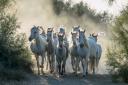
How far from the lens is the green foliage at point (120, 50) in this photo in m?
35.4

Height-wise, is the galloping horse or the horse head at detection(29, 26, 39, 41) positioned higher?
the horse head at detection(29, 26, 39, 41)

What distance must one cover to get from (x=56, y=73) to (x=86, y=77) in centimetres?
198

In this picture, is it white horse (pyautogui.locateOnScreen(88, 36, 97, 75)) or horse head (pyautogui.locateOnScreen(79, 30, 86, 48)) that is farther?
white horse (pyautogui.locateOnScreen(88, 36, 97, 75))

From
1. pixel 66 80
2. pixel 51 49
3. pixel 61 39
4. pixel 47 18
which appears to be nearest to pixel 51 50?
pixel 51 49

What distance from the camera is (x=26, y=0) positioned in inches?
3260

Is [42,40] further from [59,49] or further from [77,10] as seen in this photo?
[77,10]

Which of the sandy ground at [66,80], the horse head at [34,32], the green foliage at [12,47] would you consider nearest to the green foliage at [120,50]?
the sandy ground at [66,80]

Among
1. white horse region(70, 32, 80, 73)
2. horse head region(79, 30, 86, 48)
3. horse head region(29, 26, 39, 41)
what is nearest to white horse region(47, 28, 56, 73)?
horse head region(29, 26, 39, 41)

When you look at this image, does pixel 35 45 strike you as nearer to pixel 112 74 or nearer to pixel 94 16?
pixel 112 74

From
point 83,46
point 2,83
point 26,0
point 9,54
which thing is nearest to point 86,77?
point 83,46

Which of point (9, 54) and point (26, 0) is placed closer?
point (9, 54)

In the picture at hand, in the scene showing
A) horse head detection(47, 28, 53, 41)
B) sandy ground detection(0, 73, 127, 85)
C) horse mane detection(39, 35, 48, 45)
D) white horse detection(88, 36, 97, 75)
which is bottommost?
sandy ground detection(0, 73, 127, 85)

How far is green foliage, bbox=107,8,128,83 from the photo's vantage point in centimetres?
3544

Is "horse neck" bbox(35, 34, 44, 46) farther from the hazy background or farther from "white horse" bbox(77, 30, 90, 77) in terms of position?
the hazy background
